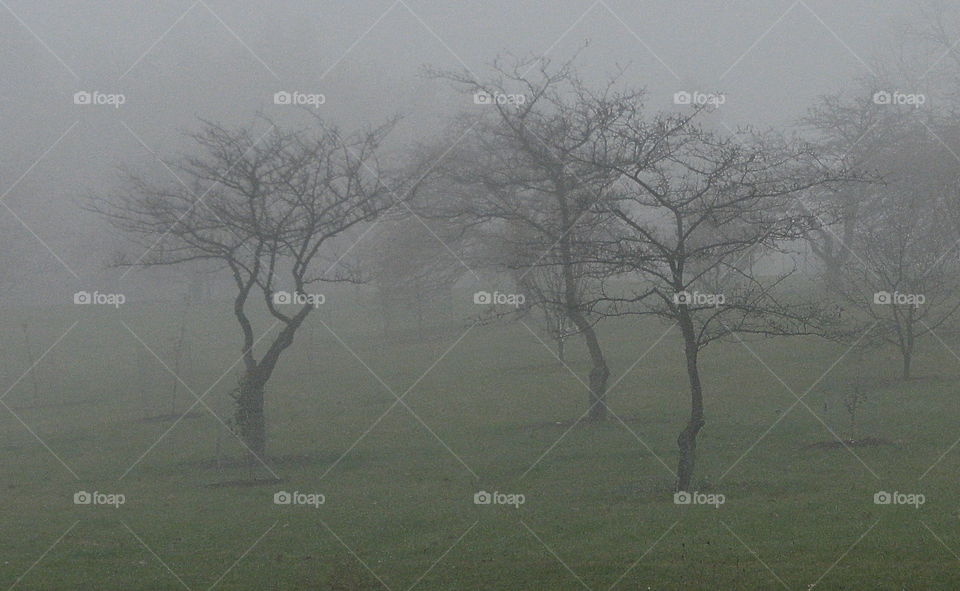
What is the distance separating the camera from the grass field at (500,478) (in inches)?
451

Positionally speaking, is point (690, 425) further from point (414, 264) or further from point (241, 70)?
point (241, 70)

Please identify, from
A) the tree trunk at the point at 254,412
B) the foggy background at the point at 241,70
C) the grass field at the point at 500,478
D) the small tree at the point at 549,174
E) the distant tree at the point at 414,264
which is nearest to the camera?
the grass field at the point at 500,478

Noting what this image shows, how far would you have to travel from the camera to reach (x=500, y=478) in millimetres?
18031

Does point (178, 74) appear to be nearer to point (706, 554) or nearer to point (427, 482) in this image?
point (427, 482)

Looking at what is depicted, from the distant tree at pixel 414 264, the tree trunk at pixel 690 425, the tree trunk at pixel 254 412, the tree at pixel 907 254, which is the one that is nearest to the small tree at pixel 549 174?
the tree trunk at pixel 690 425

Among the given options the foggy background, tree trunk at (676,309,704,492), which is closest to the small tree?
tree trunk at (676,309,704,492)

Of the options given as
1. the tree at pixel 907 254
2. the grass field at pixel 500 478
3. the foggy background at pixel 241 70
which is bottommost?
the grass field at pixel 500 478

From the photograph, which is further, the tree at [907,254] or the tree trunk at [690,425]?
the tree at [907,254]

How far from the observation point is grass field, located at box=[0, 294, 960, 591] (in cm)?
1146

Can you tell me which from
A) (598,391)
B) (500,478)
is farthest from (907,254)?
(500,478)

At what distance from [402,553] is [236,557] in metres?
1.99

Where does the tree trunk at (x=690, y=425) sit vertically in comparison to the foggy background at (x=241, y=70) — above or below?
below

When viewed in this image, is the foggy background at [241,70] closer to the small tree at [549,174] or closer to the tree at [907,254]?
the tree at [907,254]

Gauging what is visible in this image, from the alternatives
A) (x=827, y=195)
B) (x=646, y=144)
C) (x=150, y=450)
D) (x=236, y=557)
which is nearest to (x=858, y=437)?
(x=646, y=144)
